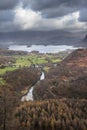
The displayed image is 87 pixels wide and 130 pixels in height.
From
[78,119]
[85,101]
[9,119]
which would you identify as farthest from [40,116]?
[9,119]

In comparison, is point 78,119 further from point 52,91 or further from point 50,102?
point 52,91

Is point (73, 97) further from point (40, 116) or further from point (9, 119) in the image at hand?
point (9, 119)

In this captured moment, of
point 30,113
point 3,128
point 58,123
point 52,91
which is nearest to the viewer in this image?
point 3,128

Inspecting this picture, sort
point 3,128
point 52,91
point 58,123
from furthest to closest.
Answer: point 52,91 → point 58,123 → point 3,128

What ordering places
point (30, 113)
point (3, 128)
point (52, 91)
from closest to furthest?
1. point (3, 128)
2. point (30, 113)
3. point (52, 91)

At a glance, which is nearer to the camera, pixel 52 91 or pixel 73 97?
pixel 73 97

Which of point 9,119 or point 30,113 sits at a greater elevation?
point 9,119

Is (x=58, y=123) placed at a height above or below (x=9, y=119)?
below

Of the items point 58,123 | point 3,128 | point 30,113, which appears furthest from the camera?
point 30,113

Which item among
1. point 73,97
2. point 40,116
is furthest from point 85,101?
point 40,116
